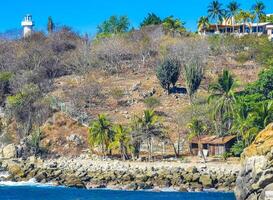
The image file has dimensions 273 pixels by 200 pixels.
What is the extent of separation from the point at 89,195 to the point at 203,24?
77.2m

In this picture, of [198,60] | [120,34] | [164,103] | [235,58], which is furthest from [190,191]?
[120,34]

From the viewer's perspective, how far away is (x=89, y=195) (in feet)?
209

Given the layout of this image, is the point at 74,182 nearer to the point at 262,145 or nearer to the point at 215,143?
the point at 215,143

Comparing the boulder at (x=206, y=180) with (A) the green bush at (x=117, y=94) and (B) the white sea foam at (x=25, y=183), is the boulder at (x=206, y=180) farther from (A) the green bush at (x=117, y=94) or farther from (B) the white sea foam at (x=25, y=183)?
(A) the green bush at (x=117, y=94)

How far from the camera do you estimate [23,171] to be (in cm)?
7594

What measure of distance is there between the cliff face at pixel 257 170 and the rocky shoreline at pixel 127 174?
12.6 metres

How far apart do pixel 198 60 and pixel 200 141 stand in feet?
98.3

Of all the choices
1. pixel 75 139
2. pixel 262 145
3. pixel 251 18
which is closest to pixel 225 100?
pixel 75 139

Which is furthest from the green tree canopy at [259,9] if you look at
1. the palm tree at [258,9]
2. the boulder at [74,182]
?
the boulder at [74,182]

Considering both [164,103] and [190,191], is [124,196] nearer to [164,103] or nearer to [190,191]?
[190,191]

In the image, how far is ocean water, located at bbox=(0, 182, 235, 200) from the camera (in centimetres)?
6134

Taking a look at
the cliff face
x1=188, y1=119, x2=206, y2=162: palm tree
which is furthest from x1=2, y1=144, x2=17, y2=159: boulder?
the cliff face

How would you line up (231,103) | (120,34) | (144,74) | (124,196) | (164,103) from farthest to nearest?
(120,34)
(144,74)
(164,103)
(231,103)
(124,196)

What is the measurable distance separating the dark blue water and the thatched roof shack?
17967mm
